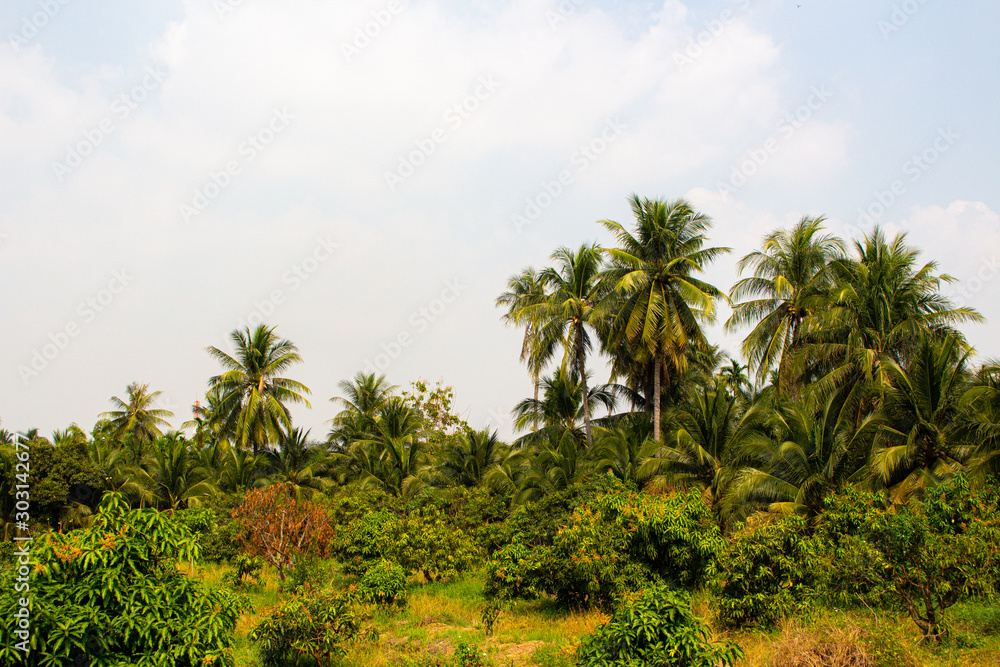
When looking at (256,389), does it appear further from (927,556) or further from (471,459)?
(927,556)

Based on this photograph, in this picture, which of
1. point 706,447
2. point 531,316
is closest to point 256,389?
point 531,316

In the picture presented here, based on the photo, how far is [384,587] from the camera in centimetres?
1377

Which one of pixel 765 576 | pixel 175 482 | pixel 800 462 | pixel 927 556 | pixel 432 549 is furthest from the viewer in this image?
pixel 175 482

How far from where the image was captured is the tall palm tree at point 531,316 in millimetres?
29328

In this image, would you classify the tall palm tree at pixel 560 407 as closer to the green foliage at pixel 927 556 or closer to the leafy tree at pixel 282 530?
the leafy tree at pixel 282 530

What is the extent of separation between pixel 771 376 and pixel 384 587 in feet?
66.9

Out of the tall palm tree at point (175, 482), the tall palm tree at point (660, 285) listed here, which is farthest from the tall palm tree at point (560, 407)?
the tall palm tree at point (175, 482)

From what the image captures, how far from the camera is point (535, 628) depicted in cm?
1255

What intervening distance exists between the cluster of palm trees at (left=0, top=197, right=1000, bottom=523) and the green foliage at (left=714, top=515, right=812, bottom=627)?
4.56m

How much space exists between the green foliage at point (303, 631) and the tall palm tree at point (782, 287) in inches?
763

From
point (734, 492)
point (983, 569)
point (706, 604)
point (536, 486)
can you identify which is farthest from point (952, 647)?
point (536, 486)

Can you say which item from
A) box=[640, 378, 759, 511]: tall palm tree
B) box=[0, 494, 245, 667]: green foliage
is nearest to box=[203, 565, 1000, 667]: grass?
box=[0, 494, 245, 667]: green foliage

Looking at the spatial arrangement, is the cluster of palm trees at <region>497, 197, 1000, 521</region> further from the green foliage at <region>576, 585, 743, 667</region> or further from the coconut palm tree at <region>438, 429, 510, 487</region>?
the green foliage at <region>576, 585, 743, 667</region>

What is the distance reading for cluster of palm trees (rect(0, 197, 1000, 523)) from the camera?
53.0 ft
